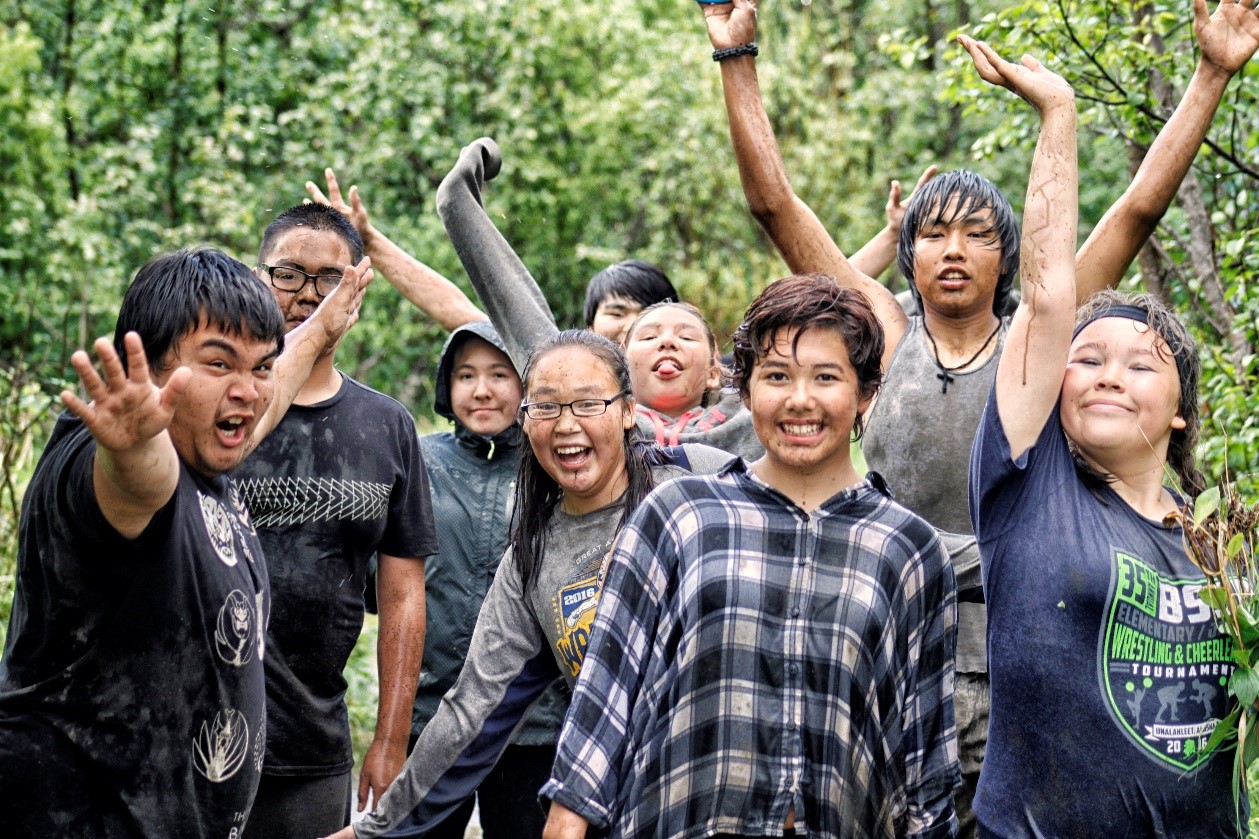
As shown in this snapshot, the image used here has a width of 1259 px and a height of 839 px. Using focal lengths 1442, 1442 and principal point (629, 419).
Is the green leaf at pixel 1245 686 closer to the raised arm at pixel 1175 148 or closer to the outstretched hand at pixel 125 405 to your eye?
the raised arm at pixel 1175 148

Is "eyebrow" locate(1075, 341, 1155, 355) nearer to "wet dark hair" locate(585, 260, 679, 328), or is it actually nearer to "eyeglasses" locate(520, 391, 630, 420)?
"eyeglasses" locate(520, 391, 630, 420)

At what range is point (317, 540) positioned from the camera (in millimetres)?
4008

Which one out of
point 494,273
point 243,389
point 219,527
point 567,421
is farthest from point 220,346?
point 494,273

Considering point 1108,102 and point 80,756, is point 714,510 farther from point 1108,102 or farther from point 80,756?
point 1108,102

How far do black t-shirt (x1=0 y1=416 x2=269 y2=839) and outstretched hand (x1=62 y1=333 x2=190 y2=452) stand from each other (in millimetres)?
207

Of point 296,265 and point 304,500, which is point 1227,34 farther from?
point 304,500

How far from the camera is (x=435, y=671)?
461 centimetres

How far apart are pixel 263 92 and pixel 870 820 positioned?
529 inches

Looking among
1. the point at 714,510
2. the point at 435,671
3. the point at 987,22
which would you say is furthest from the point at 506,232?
the point at 714,510

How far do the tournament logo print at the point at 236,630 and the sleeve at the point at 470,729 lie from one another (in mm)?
625

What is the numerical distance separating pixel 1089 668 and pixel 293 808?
223 centimetres

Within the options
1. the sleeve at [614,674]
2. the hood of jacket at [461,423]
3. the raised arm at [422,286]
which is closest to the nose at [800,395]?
the sleeve at [614,674]

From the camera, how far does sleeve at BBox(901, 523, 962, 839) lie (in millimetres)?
3062

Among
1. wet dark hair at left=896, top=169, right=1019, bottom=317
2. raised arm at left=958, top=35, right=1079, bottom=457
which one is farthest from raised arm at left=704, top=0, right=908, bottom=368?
raised arm at left=958, top=35, right=1079, bottom=457
